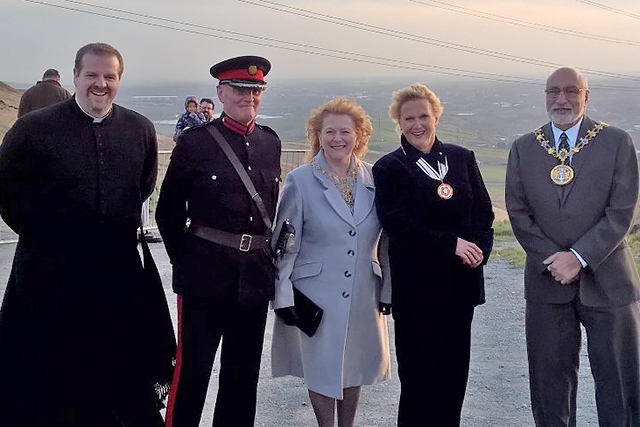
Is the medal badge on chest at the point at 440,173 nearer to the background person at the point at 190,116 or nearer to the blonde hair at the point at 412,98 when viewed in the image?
the blonde hair at the point at 412,98

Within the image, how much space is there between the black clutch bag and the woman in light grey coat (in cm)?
3

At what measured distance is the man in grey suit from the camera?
3398 mm

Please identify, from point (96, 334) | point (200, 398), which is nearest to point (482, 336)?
point (200, 398)

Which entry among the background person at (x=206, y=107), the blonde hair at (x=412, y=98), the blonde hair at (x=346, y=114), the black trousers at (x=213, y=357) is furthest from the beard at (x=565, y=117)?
the background person at (x=206, y=107)

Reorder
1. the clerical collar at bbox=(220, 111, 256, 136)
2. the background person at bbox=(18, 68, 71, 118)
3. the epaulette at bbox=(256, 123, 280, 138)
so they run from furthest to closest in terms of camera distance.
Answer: the background person at bbox=(18, 68, 71, 118) → the epaulette at bbox=(256, 123, 280, 138) → the clerical collar at bbox=(220, 111, 256, 136)

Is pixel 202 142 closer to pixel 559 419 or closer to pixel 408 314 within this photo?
pixel 408 314

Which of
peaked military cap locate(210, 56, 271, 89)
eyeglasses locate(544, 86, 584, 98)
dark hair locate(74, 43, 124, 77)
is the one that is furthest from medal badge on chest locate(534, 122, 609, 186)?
dark hair locate(74, 43, 124, 77)

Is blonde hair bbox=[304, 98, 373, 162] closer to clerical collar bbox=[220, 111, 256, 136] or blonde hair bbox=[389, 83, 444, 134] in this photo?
blonde hair bbox=[389, 83, 444, 134]

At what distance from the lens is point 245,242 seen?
3.44m

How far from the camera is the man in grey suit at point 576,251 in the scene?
3.40 meters

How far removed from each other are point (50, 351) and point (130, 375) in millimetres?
392

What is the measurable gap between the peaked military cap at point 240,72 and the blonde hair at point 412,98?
2.11 ft

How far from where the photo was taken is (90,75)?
3.27 m

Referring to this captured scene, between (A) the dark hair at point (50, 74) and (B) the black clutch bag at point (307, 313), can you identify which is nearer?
(B) the black clutch bag at point (307, 313)
